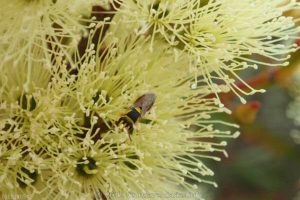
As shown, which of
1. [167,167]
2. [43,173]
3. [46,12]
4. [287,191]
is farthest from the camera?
[287,191]

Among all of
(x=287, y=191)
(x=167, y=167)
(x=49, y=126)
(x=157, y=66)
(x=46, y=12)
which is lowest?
(x=287, y=191)

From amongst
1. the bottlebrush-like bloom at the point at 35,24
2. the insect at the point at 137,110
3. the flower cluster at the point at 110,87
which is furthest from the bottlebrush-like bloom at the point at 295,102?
the bottlebrush-like bloom at the point at 35,24

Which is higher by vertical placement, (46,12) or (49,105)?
(46,12)

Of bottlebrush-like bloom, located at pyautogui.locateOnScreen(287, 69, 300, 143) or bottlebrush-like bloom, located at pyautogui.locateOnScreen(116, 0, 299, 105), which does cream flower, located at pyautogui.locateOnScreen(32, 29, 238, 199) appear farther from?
bottlebrush-like bloom, located at pyautogui.locateOnScreen(287, 69, 300, 143)

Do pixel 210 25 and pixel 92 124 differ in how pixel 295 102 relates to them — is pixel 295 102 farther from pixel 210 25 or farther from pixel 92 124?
pixel 92 124

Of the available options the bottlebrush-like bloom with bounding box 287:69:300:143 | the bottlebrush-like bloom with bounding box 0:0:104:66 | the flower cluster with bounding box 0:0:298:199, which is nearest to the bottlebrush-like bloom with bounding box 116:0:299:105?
the flower cluster with bounding box 0:0:298:199

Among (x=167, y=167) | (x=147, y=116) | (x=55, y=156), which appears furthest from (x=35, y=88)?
(x=167, y=167)

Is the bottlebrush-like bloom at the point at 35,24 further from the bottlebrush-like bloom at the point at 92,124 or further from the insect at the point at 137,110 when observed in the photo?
the insect at the point at 137,110

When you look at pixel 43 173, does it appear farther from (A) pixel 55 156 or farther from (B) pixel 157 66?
(B) pixel 157 66
